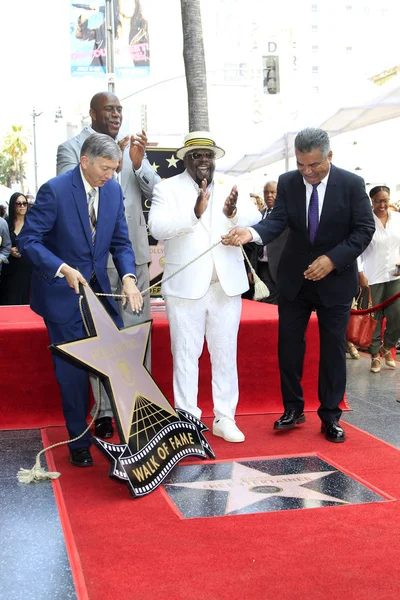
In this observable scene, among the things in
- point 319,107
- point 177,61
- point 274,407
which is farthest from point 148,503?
point 177,61

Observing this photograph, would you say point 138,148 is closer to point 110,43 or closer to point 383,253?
point 383,253

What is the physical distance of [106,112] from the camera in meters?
4.62

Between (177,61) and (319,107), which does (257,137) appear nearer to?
(319,107)

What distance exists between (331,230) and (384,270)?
2943mm

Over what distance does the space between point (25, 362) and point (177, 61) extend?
108ft

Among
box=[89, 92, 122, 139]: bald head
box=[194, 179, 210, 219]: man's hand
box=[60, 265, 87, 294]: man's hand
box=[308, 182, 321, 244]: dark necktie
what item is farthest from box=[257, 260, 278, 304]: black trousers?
box=[60, 265, 87, 294]: man's hand

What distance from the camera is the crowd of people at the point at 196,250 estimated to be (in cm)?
398

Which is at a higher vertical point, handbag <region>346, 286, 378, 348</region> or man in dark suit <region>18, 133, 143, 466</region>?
man in dark suit <region>18, 133, 143, 466</region>

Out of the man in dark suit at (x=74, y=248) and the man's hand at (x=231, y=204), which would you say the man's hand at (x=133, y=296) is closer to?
the man in dark suit at (x=74, y=248)

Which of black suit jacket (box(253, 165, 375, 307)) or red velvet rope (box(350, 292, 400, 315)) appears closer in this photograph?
black suit jacket (box(253, 165, 375, 307))

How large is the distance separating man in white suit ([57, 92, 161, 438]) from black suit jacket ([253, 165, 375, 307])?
2.75 feet

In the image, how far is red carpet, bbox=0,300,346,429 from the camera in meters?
4.90

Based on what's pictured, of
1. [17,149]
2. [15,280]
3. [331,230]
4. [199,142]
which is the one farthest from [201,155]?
[17,149]

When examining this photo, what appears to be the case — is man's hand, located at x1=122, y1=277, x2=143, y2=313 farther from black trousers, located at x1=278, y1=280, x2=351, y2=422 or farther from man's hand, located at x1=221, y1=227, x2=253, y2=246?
black trousers, located at x1=278, y1=280, x2=351, y2=422
